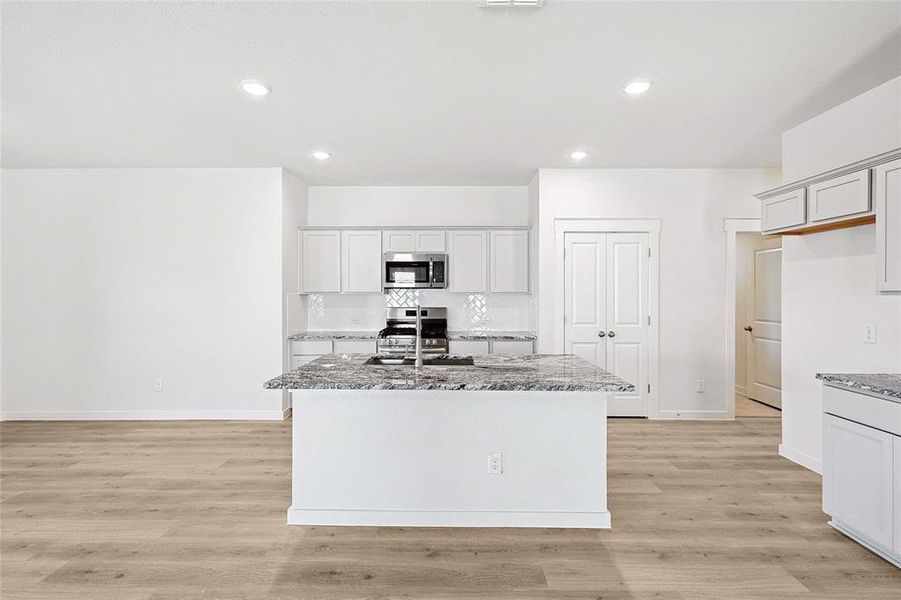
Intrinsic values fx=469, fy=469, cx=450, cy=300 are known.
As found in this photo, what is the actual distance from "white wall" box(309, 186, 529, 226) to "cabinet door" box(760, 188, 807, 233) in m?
2.67

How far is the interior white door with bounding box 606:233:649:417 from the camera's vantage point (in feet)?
16.2

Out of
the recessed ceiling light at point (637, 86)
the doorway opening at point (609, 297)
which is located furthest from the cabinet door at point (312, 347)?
the recessed ceiling light at point (637, 86)

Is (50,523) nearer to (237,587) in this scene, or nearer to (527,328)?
(237,587)

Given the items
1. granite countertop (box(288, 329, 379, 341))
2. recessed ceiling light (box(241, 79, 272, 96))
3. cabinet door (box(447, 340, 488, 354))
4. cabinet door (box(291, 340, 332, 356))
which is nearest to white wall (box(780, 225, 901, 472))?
cabinet door (box(447, 340, 488, 354))

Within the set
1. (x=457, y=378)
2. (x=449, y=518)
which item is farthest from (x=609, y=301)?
(x=449, y=518)

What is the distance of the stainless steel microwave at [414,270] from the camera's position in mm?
5352

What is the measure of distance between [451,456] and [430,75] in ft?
7.29

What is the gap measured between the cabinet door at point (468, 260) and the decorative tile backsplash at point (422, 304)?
1.05 ft

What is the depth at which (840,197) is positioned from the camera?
2879mm

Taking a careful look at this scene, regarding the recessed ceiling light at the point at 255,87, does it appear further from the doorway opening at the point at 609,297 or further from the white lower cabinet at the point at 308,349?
the doorway opening at the point at 609,297

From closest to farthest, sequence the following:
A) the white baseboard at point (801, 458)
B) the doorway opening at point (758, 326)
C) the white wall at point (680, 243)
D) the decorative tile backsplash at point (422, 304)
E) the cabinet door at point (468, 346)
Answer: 1. the white baseboard at point (801, 458)
2. the white wall at point (680, 243)
3. the cabinet door at point (468, 346)
4. the doorway opening at point (758, 326)
5. the decorative tile backsplash at point (422, 304)

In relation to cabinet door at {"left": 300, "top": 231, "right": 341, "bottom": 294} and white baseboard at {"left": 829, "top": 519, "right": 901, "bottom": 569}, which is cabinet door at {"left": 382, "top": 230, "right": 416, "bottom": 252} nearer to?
cabinet door at {"left": 300, "top": 231, "right": 341, "bottom": 294}

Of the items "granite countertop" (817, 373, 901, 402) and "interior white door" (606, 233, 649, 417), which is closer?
"granite countertop" (817, 373, 901, 402)

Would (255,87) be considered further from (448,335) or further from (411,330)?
(448,335)
